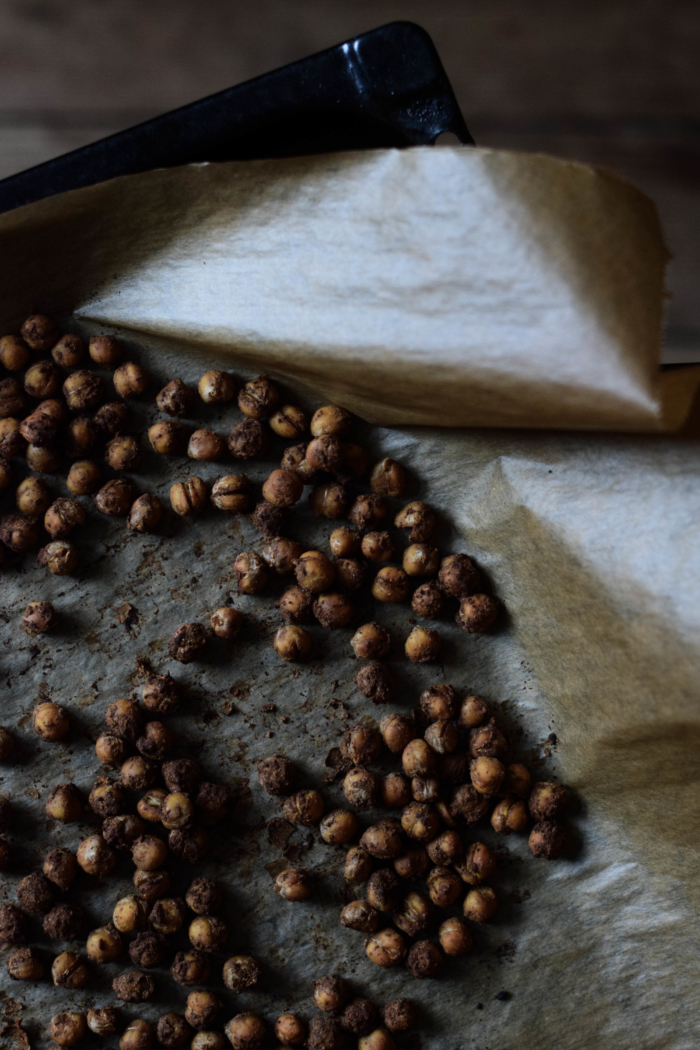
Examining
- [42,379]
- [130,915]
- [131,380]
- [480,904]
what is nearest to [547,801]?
[480,904]

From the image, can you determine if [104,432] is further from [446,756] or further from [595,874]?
[595,874]

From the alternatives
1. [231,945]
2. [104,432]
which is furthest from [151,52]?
[231,945]

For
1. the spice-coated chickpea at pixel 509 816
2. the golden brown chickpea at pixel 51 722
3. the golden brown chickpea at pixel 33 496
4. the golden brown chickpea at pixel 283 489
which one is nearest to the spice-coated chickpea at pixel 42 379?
the golden brown chickpea at pixel 33 496

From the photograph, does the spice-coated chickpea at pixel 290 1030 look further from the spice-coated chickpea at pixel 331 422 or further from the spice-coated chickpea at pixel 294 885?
the spice-coated chickpea at pixel 331 422

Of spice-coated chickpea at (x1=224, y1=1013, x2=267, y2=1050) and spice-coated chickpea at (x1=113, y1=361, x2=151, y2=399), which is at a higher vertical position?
spice-coated chickpea at (x1=113, y1=361, x2=151, y2=399)

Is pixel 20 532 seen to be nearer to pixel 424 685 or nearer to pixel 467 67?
pixel 424 685

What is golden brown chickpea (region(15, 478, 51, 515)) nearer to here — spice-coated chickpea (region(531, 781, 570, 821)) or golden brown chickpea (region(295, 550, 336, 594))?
golden brown chickpea (region(295, 550, 336, 594))

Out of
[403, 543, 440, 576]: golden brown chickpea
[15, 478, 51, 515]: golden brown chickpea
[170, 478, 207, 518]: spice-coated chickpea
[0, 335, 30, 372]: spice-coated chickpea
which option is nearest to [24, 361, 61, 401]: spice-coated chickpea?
[0, 335, 30, 372]: spice-coated chickpea

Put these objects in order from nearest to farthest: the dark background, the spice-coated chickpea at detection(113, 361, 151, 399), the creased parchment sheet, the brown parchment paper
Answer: the creased parchment sheet → the brown parchment paper → the spice-coated chickpea at detection(113, 361, 151, 399) → the dark background
